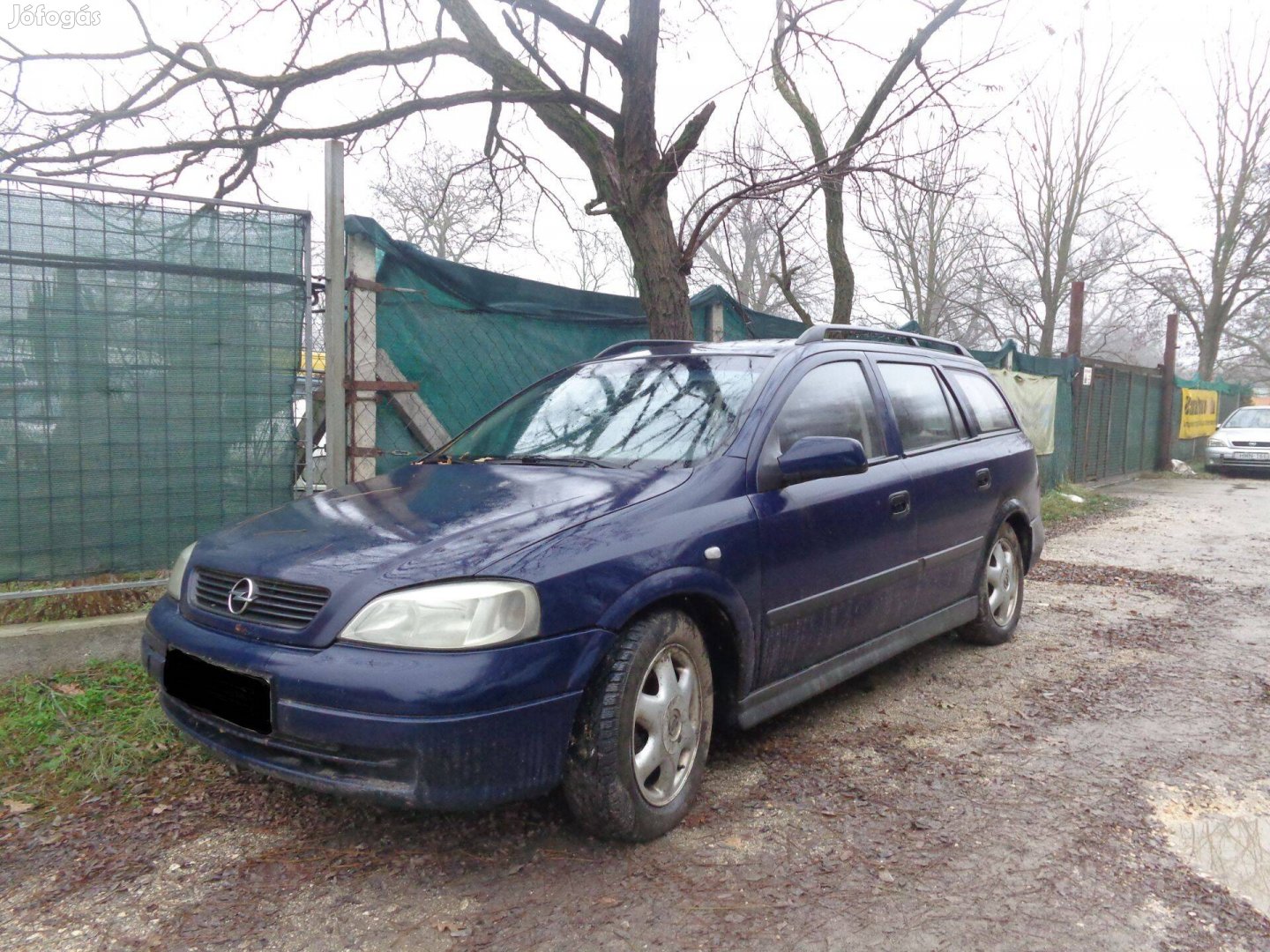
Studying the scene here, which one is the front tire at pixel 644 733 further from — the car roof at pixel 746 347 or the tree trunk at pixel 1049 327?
the tree trunk at pixel 1049 327

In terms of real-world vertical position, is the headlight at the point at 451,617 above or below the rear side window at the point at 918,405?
below

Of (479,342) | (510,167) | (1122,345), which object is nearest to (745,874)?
(479,342)

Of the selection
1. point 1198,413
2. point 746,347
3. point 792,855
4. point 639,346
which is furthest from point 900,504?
point 1198,413

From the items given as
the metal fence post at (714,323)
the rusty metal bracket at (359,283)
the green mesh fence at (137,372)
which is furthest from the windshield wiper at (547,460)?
the metal fence post at (714,323)

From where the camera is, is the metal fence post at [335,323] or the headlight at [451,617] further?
the metal fence post at [335,323]

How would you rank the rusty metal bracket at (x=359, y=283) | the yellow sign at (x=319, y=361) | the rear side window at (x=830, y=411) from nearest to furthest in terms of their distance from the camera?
the rear side window at (x=830, y=411) < the rusty metal bracket at (x=359, y=283) < the yellow sign at (x=319, y=361)

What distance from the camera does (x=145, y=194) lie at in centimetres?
454

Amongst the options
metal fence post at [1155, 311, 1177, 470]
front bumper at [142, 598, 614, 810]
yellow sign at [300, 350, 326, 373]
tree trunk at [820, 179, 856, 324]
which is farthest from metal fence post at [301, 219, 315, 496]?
metal fence post at [1155, 311, 1177, 470]

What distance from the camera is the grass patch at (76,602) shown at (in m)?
4.37

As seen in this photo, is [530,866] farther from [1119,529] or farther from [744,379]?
[1119,529]

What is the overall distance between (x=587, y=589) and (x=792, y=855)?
1.07 meters

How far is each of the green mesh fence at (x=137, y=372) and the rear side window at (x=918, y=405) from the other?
124 inches

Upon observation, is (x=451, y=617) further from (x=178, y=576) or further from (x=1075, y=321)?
(x=1075, y=321)

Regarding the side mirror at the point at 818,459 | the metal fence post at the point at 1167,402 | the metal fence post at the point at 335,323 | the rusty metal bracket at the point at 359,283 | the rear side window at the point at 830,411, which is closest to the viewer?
the side mirror at the point at 818,459
